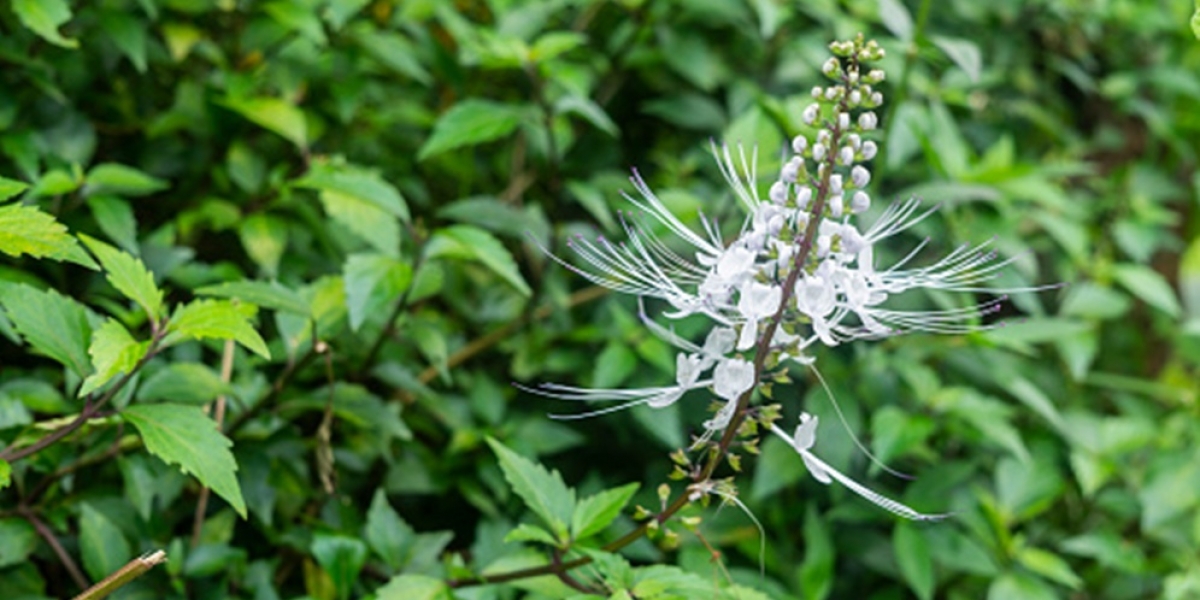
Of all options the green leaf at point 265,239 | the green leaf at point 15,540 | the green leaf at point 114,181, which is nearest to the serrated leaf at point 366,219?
the green leaf at point 265,239

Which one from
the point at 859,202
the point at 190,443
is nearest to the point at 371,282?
the point at 190,443

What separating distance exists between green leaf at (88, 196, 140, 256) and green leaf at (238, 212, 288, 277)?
0.71ft

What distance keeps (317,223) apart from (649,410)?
0.73 meters

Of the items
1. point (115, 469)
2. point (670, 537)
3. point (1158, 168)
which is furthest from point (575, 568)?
point (1158, 168)

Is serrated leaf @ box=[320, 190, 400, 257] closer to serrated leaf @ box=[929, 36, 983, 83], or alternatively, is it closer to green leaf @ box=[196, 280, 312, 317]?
green leaf @ box=[196, 280, 312, 317]

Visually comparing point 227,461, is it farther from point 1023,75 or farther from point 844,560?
point 1023,75

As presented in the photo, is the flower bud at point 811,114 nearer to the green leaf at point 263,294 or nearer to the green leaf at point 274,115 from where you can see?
the green leaf at point 263,294

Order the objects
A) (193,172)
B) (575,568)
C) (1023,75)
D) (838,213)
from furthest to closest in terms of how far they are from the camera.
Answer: (1023,75)
(193,172)
(575,568)
(838,213)

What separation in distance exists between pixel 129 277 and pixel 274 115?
759mm

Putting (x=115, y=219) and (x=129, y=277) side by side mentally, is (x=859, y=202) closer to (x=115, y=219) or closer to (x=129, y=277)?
(x=129, y=277)

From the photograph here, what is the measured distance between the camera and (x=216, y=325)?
150cm

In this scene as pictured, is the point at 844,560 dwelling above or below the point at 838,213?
below

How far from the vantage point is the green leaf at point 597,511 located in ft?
5.03

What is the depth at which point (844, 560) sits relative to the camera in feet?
8.18
